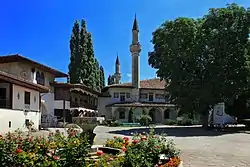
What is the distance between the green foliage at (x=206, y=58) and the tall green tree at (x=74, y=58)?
18703mm

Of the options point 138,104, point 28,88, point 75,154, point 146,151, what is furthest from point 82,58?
point 75,154

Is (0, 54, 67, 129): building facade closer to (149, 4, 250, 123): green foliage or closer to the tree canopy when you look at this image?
the tree canopy

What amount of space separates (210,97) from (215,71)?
96.0 inches

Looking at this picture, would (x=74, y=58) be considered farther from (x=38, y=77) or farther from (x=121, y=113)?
(x=38, y=77)

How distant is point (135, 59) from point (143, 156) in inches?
2034

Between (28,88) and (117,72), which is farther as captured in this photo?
(117,72)

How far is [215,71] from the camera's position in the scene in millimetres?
31906

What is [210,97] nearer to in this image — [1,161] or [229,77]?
[229,77]

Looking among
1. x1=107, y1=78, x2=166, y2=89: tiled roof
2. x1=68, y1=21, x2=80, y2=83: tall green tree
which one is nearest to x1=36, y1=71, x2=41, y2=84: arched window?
x1=68, y1=21, x2=80, y2=83: tall green tree

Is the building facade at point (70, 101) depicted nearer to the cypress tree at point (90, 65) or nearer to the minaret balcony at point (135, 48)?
the cypress tree at point (90, 65)

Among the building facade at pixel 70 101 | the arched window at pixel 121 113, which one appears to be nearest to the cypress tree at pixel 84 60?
the building facade at pixel 70 101

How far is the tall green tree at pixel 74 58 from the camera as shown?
171 feet

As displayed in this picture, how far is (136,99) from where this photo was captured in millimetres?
58000

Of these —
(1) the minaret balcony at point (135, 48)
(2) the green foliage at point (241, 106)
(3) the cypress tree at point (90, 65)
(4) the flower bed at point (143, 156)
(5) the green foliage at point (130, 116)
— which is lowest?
(5) the green foliage at point (130, 116)
